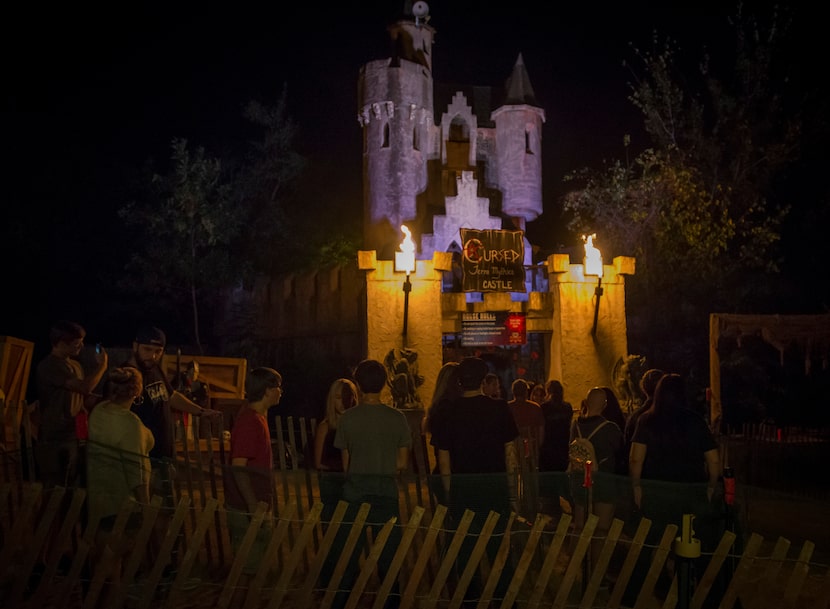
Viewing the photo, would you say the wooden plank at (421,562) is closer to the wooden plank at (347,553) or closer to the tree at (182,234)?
the wooden plank at (347,553)

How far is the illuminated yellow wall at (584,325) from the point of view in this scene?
11.9m

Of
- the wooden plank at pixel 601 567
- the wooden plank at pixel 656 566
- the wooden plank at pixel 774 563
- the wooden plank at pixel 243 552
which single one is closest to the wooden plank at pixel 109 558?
the wooden plank at pixel 243 552

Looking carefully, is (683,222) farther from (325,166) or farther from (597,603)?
(325,166)

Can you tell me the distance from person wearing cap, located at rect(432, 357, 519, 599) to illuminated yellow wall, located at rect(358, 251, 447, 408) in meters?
6.92

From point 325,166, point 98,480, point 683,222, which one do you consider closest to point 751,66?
point 683,222

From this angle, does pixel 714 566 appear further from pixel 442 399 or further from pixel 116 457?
pixel 116 457

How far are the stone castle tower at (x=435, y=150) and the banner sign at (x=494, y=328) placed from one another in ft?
59.4

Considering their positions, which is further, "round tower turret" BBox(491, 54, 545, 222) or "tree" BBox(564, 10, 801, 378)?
"round tower turret" BBox(491, 54, 545, 222)

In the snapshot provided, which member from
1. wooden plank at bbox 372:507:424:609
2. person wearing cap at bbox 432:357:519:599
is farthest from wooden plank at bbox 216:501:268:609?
person wearing cap at bbox 432:357:519:599

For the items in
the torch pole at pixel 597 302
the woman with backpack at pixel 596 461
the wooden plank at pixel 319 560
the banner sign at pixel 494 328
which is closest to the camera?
the wooden plank at pixel 319 560

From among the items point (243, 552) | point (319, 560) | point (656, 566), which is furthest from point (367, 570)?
point (656, 566)

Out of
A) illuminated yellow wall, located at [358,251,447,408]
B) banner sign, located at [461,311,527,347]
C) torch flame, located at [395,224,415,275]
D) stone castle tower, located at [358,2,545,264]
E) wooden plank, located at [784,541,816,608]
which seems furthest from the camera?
stone castle tower, located at [358,2,545,264]

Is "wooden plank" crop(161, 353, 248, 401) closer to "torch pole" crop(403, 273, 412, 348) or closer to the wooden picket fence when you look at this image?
"torch pole" crop(403, 273, 412, 348)

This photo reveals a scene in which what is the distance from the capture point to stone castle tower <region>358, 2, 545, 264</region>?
32.2 m
